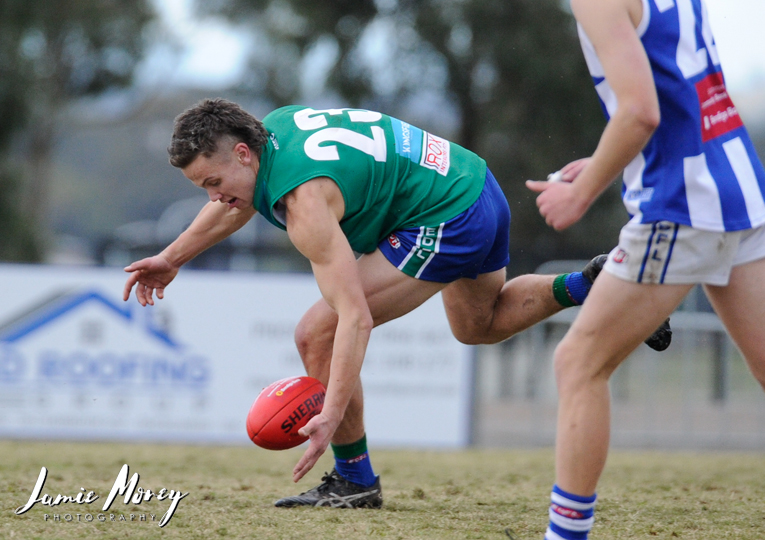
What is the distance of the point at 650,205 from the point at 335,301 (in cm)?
125

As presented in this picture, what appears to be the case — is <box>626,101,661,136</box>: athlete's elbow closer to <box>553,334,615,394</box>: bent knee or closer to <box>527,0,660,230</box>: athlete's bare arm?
<box>527,0,660,230</box>: athlete's bare arm

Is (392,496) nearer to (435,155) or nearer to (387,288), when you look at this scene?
(387,288)

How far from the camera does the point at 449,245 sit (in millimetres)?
3799

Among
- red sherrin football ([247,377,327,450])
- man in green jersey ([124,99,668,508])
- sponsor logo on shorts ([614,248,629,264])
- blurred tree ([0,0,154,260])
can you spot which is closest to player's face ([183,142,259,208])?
man in green jersey ([124,99,668,508])

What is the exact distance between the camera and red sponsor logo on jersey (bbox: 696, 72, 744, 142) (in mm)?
2717

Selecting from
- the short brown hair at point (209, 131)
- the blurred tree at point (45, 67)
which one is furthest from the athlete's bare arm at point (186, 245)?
the blurred tree at point (45, 67)

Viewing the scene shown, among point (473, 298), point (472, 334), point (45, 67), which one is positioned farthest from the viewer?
point (45, 67)

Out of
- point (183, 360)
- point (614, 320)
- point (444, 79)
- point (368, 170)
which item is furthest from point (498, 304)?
point (444, 79)

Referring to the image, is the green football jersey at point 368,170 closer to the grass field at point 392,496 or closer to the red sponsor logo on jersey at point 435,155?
the red sponsor logo on jersey at point 435,155

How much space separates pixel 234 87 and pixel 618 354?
17578 mm

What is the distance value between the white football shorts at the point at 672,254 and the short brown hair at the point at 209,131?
1.56 m

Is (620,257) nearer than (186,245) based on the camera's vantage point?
Yes

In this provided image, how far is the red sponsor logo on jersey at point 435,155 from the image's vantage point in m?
3.87

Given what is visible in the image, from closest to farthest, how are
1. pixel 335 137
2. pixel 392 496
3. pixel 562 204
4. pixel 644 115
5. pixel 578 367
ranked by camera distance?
pixel 644 115
pixel 562 204
pixel 578 367
pixel 335 137
pixel 392 496
